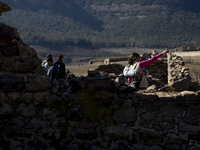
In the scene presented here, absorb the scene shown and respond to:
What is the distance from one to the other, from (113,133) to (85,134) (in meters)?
0.46

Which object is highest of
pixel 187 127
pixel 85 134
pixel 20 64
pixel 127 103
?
pixel 20 64

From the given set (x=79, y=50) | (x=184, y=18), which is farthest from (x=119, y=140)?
(x=184, y=18)

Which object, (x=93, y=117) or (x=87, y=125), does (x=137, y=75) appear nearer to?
(x=93, y=117)

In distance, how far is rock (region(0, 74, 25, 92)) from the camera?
4109 millimetres

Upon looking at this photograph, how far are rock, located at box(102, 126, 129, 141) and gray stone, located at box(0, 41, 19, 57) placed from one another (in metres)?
2.13

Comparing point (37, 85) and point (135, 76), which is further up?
point (135, 76)

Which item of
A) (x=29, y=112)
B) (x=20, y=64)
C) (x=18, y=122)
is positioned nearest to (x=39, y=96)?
(x=29, y=112)

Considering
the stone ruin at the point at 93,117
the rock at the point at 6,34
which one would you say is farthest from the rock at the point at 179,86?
the rock at the point at 6,34

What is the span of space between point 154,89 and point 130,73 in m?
0.74

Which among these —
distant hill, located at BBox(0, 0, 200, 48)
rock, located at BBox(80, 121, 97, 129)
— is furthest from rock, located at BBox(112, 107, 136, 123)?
distant hill, located at BBox(0, 0, 200, 48)

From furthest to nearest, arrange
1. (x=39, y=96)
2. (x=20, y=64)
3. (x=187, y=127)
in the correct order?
(x=20, y=64) < (x=39, y=96) < (x=187, y=127)

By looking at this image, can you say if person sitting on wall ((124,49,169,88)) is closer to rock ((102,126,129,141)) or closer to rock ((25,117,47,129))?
rock ((102,126,129,141))

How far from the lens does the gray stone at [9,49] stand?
4.34 m

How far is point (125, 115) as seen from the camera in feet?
13.2
